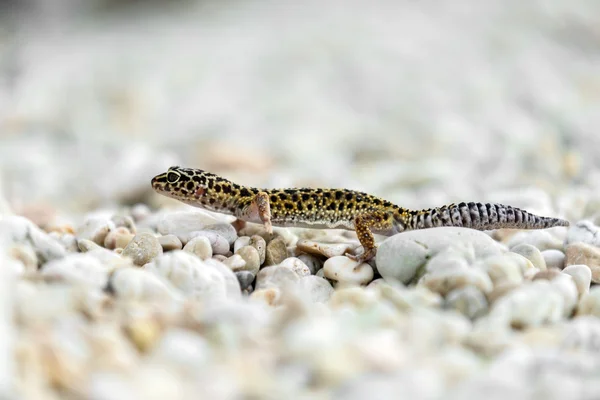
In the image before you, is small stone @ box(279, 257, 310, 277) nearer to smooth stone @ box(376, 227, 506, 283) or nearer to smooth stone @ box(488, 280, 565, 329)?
smooth stone @ box(376, 227, 506, 283)

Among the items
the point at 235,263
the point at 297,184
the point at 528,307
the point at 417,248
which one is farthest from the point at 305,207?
the point at 297,184

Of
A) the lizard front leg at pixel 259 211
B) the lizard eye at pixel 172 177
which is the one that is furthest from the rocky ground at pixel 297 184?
the lizard eye at pixel 172 177

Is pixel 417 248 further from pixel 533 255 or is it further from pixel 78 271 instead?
pixel 78 271

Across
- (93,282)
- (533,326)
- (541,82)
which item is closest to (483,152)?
(541,82)

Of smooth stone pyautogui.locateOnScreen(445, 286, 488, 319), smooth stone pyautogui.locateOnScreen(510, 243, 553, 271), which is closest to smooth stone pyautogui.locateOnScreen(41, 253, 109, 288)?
smooth stone pyautogui.locateOnScreen(445, 286, 488, 319)

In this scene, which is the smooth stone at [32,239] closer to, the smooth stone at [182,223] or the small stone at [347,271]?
the smooth stone at [182,223]

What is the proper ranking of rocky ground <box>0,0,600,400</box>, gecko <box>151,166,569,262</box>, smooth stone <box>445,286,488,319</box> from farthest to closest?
gecko <box>151,166,569,262</box> < smooth stone <box>445,286,488,319</box> < rocky ground <box>0,0,600,400</box>

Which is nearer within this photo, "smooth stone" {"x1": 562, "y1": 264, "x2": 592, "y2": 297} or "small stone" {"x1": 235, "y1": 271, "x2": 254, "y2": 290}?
"smooth stone" {"x1": 562, "y1": 264, "x2": 592, "y2": 297}

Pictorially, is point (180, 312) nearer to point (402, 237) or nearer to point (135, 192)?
point (402, 237)
